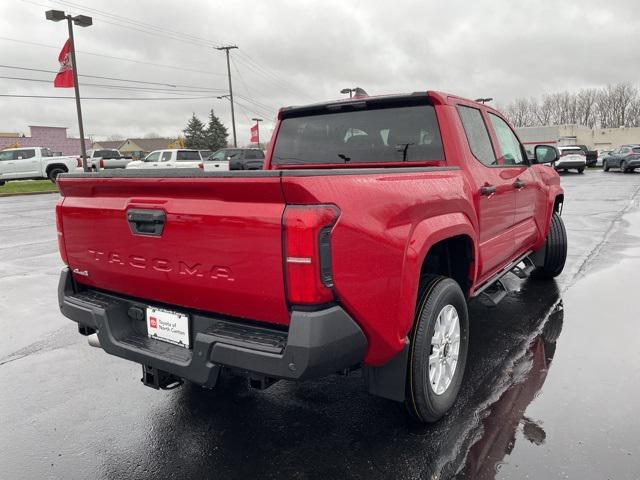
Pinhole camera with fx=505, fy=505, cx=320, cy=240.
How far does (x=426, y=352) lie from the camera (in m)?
2.63

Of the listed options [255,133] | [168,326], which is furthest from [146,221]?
[255,133]

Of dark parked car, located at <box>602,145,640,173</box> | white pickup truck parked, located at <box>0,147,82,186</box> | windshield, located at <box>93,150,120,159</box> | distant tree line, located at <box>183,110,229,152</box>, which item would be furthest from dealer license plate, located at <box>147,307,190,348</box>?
distant tree line, located at <box>183,110,229,152</box>

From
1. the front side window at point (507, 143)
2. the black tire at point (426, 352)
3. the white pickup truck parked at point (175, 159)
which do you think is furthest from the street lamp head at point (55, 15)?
the black tire at point (426, 352)

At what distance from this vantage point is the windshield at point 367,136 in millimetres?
3498

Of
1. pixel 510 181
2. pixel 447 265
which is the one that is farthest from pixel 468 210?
pixel 510 181

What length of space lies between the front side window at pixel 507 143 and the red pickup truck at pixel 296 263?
0.84 metres

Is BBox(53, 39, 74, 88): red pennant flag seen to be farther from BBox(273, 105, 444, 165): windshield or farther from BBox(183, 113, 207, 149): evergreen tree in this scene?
BBox(183, 113, 207, 149): evergreen tree

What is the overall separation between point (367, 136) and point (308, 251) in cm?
186

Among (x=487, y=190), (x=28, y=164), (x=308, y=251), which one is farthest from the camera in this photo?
(x=28, y=164)

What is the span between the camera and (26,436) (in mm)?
2889

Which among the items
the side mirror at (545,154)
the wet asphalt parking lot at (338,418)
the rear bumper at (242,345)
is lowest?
the wet asphalt parking lot at (338,418)

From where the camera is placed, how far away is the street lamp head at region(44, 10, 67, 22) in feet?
71.5

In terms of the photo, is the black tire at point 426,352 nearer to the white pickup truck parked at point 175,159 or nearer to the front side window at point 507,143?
the front side window at point 507,143

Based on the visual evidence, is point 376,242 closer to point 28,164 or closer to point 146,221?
point 146,221
